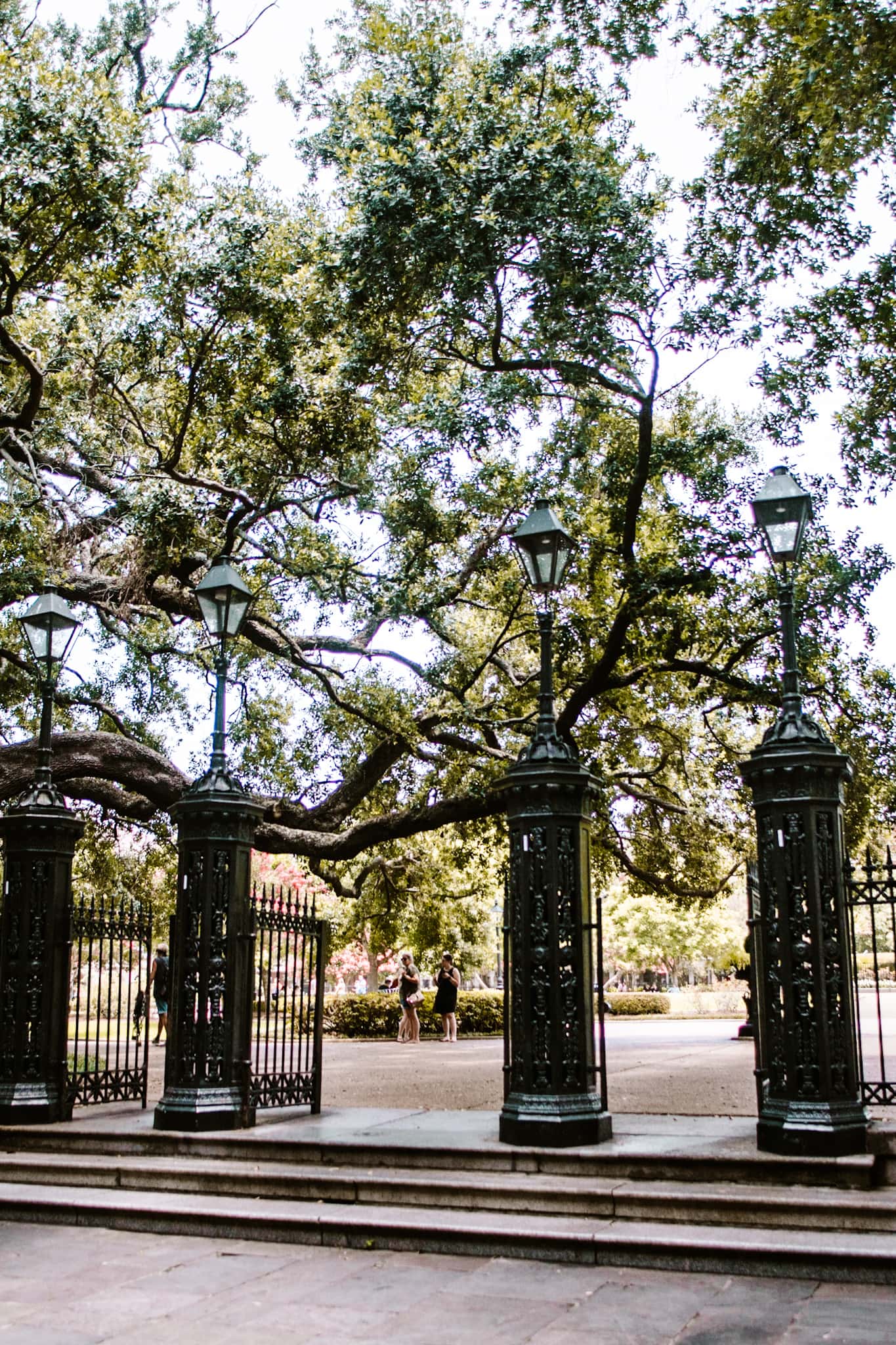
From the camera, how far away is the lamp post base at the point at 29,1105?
998 cm

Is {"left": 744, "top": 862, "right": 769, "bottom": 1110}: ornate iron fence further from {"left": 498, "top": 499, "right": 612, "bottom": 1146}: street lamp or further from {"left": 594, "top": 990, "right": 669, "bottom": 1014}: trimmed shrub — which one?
{"left": 594, "top": 990, "right": 669, "bottom": 1014}: trimmed shrub

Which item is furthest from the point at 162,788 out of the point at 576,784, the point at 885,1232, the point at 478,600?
the point at 885,1232

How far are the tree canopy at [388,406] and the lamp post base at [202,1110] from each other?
504cm

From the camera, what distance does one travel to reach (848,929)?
25.0 feet

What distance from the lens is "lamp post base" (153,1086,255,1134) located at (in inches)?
359

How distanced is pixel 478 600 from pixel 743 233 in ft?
21.0

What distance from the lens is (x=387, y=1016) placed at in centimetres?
2783

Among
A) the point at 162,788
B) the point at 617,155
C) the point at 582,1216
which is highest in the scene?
the point at 617,155

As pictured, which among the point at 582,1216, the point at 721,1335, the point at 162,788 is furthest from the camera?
the point at 162,788

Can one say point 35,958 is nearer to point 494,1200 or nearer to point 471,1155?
point 471,1155

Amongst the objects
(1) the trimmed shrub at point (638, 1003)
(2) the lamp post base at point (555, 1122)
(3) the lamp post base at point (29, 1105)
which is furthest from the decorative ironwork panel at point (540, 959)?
(1) the trimmed shrub at point (638, 1003)

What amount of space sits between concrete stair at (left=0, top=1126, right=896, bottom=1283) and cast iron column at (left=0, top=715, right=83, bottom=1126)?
3.95ft

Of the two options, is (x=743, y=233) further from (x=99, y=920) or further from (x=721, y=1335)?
(x=721, y=1335)

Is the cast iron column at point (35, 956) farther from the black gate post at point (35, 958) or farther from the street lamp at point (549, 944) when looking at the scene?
the street lamp at point (549, 944)
